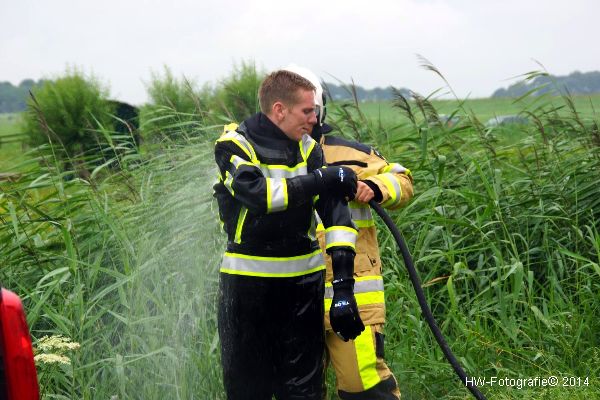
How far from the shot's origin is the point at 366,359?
418cm

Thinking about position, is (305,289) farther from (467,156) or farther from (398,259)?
(467,156)

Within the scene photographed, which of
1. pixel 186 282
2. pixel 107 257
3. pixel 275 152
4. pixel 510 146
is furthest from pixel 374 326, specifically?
pixel 510 146

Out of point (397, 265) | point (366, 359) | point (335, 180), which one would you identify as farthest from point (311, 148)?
point (397, 265)

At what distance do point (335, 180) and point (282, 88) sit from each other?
0.46 m

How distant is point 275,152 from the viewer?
4.02m

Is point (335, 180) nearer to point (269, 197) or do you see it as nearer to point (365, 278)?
point (269, 197)

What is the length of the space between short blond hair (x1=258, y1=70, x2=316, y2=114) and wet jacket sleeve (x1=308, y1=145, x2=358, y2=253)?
0.27 meters

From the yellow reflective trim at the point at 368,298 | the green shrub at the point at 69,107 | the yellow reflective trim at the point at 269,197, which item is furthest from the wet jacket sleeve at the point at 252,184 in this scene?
the green shrub at the point at 69,107

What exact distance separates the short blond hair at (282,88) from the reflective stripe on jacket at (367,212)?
0.50 metres

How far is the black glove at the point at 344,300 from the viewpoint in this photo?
390 cm

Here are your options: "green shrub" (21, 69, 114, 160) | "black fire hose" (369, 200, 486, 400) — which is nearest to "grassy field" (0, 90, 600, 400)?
"black fire hose" (369, 200, 486, 400)

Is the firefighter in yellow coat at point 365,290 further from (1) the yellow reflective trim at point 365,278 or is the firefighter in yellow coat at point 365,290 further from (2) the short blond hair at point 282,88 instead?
(2) the short blond hair at point 282,88

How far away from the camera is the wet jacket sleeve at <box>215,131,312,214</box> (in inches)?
150

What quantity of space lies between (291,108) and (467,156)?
10.6ft
